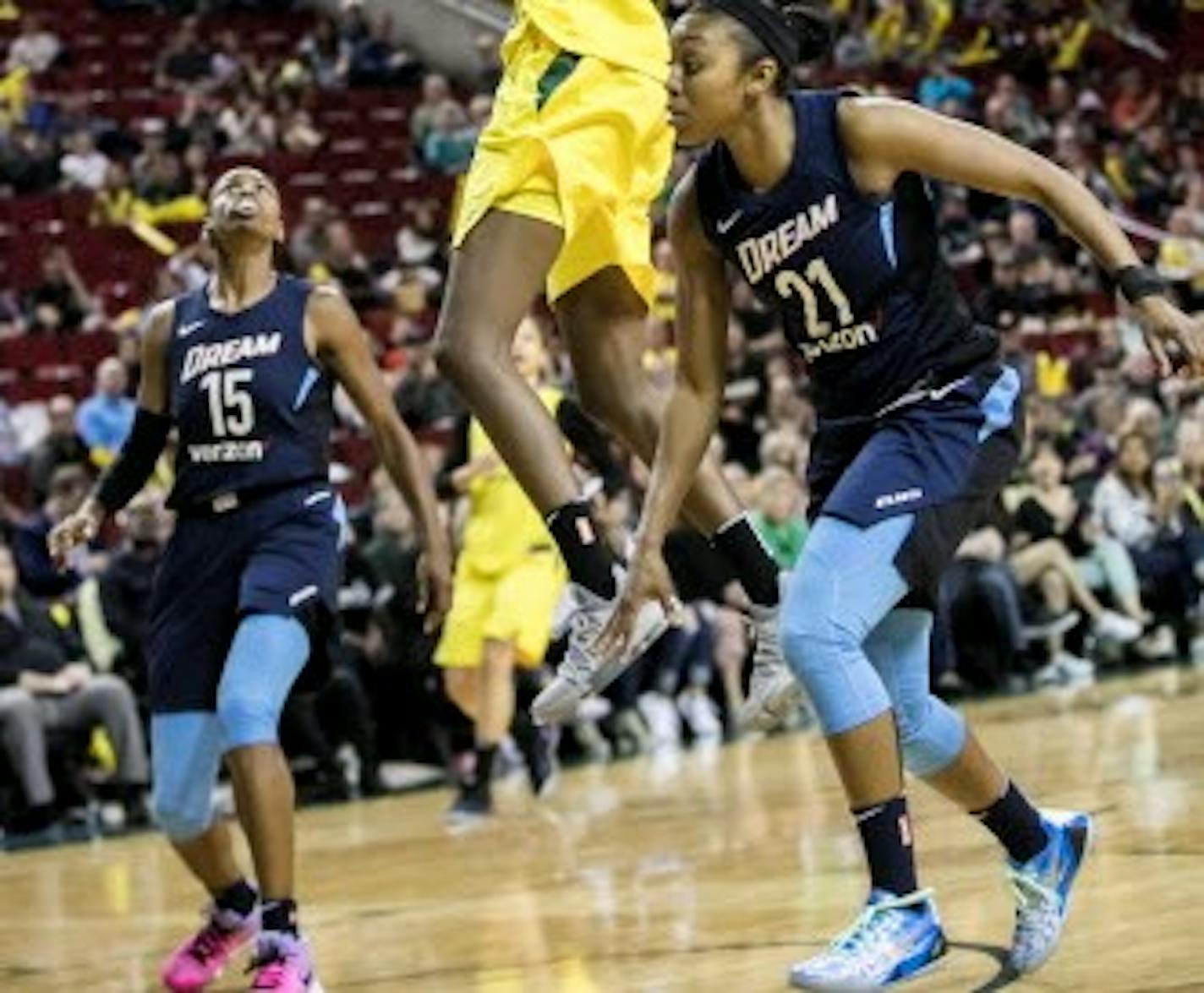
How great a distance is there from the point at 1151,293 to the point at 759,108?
899 millimetres

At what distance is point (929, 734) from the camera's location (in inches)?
240

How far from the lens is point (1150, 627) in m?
16.5

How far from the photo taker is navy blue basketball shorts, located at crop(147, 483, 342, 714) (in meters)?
7.09

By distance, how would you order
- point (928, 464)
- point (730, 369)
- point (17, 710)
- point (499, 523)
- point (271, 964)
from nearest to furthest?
point (928, 464) → point (271, 964) → point (499, 523) → point (17, 710) → point (730, 369)

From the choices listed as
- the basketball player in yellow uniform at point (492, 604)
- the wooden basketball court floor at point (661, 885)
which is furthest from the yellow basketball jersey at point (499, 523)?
the wooden basketball court floor at point (661, 885)

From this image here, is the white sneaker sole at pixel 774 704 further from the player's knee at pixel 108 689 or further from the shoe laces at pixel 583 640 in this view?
the player's knee at pixel 108 689

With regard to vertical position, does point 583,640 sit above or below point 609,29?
below

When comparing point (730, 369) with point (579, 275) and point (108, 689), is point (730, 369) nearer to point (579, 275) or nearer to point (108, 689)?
point (108, 689)

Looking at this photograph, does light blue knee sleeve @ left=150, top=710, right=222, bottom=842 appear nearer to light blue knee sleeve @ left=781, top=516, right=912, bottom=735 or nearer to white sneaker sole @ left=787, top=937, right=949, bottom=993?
white sneaker sole @ left=787, top=937, right=949, bottom=993

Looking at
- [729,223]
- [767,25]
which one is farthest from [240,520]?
[767,25]

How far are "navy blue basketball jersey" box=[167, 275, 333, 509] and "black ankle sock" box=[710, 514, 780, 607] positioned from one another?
3.64ft

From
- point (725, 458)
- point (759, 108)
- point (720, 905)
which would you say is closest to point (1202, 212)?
point (725, 458)

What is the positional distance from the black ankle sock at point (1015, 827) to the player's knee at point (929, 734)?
176mm

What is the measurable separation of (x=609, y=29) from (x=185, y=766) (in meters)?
2.00
